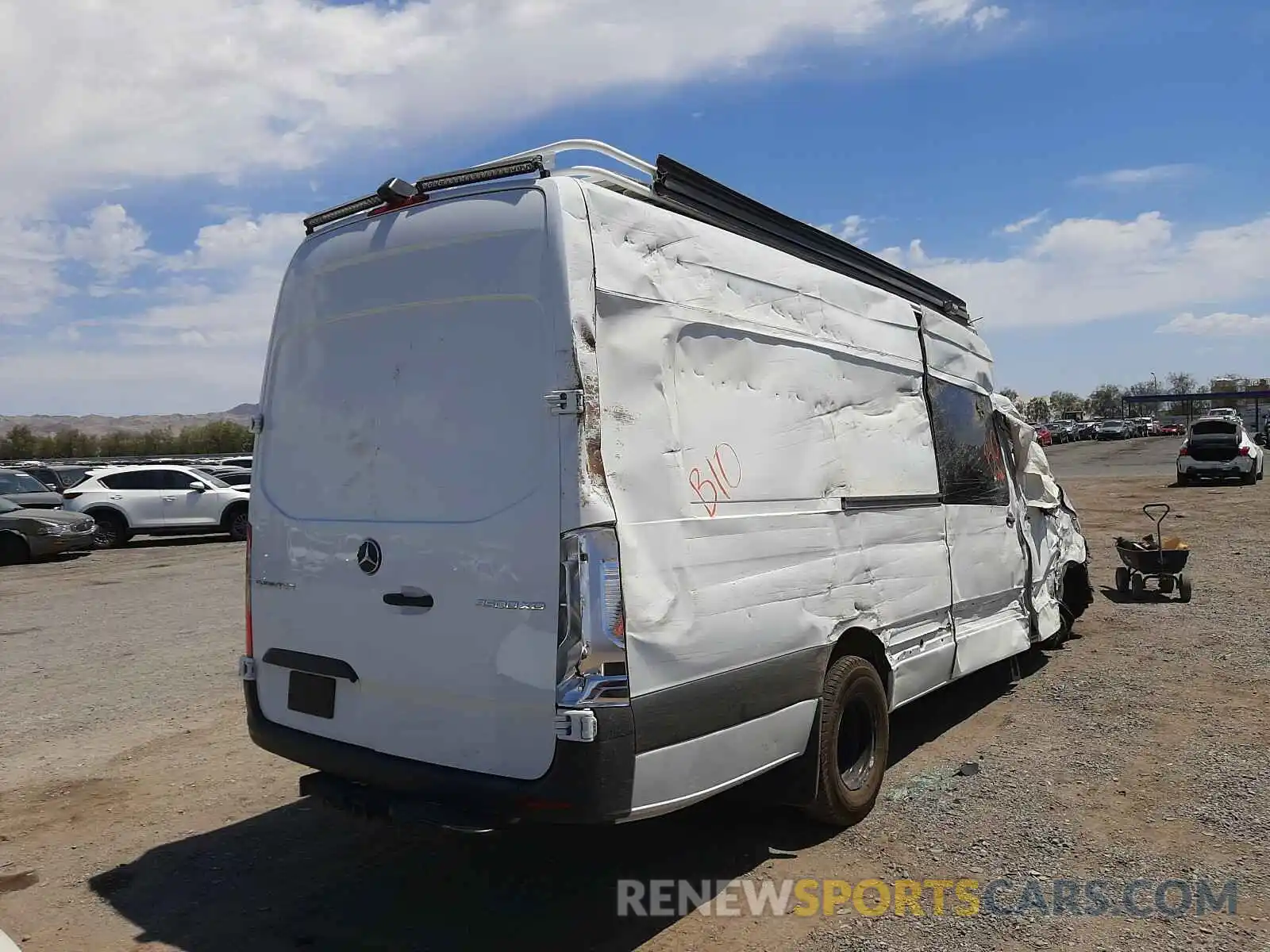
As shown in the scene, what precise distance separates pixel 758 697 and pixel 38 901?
10.8ft

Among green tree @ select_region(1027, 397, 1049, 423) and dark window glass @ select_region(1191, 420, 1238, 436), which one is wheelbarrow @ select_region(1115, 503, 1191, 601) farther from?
green tree @ select_region(1027, 397, 1049, 423)

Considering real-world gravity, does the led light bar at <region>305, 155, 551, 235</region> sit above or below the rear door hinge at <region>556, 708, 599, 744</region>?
above

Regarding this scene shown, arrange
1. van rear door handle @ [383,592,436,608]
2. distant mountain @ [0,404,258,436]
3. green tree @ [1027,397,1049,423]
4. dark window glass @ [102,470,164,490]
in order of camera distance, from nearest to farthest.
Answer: van rear door handle @ [383,592,436,608], dark window glass @ [102,470,164,490], green tree @ [1027,397,1049,423], distant mountain @ [0,404,258,436]

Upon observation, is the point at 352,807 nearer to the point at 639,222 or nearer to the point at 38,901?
the point at 38,901

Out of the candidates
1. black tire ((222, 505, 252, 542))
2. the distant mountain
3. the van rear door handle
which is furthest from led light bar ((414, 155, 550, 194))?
the distant mountain

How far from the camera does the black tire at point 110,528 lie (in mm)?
20828

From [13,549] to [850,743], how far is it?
18.6 meters

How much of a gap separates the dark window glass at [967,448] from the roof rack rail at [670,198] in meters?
1.14

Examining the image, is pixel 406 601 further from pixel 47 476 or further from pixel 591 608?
pixel 47 476

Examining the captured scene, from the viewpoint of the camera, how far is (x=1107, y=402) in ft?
474

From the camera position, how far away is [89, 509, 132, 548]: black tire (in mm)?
20828

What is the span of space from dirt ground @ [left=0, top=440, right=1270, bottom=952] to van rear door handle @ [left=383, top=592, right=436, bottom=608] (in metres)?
1.33

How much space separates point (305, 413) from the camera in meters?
4.33

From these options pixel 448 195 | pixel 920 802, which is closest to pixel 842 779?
pixel 920 802
